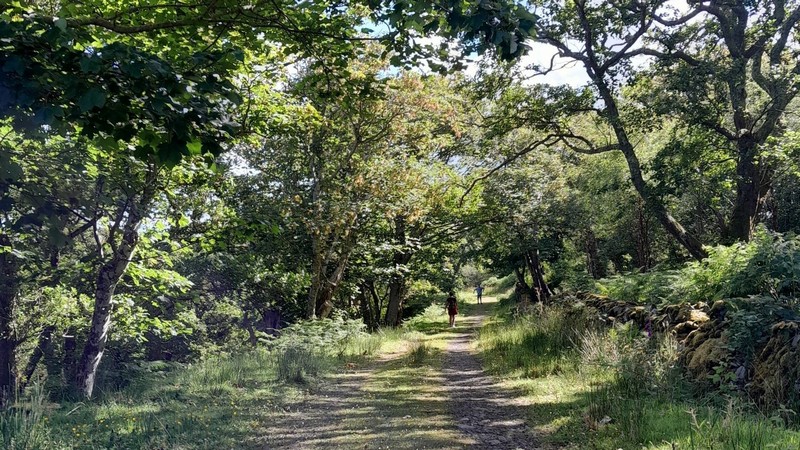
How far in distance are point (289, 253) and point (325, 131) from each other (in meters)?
4.56

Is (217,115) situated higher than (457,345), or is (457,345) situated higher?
(217,115)

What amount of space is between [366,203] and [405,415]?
854 cm

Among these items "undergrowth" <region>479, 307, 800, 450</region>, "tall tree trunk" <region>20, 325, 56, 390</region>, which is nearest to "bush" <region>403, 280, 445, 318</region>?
"tall tree trunk" <region>20, 325, 56, 390</region>

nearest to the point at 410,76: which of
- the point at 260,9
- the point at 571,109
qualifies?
the point at 571,109

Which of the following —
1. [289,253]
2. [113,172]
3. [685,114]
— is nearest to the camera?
[113,172]

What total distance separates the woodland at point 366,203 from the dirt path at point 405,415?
1.14 feet

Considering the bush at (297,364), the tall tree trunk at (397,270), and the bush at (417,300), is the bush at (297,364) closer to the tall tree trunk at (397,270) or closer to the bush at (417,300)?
the tall tree trunk at (397,270)

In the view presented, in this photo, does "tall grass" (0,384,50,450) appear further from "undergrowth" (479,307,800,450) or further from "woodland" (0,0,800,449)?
"undergrowth" (479,307,800,450)

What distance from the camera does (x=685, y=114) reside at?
40.0ft

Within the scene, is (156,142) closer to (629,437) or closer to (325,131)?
(629,437)

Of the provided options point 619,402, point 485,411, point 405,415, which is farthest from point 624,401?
point 405,415

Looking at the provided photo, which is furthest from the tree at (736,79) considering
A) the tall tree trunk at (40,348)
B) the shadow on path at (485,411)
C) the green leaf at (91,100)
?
the tall tree trunk at (40,348)

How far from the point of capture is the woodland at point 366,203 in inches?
163

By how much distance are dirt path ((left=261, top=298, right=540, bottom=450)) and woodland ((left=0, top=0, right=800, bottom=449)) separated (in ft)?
1.14
